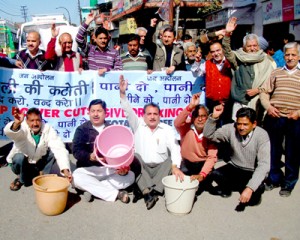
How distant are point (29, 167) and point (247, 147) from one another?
286 centimetres

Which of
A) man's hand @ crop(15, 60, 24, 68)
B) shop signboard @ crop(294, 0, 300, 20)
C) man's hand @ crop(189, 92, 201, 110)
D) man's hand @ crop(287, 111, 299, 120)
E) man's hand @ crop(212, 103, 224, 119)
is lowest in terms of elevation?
man's hand @ crop(287, 111, 299, 120)

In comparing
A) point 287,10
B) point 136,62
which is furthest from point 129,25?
point 136,62

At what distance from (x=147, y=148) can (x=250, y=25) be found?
10.4 meters

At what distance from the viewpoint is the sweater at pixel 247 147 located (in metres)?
4.12

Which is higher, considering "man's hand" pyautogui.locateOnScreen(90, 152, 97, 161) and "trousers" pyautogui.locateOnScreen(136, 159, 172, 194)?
"man's hand" pyautogui.locateOnScreen(90, 152, 97, 161)

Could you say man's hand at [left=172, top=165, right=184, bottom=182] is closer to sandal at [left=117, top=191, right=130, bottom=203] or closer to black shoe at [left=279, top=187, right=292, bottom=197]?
sandal at [left=117, top=191, right=130, bottom=203]

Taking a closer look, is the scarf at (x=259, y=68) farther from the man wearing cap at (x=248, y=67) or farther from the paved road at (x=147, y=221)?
the paved road at (x=147, y=221)

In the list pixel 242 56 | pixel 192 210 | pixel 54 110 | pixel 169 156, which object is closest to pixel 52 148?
pixel 54 110

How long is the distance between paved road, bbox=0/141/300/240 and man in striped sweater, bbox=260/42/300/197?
15.5 inches

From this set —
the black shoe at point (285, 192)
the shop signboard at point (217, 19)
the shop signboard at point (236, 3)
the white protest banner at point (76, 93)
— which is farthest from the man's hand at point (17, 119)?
the shop signboard at point (217, 19)

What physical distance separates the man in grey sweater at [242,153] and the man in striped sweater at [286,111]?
45 cm

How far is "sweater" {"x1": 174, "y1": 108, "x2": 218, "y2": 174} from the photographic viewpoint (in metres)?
4.54

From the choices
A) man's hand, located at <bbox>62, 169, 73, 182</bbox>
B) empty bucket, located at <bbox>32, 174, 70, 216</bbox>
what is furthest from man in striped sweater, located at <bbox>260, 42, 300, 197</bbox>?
empty bucket, located at <bbox>32, 174, 70, 216</bbox>

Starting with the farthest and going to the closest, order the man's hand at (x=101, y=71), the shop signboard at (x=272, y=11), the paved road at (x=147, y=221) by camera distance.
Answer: the shop signboard at (x=272, y=11)
the man's hand at (x=101, y=71)
the paved road at (x=147, y=221)
